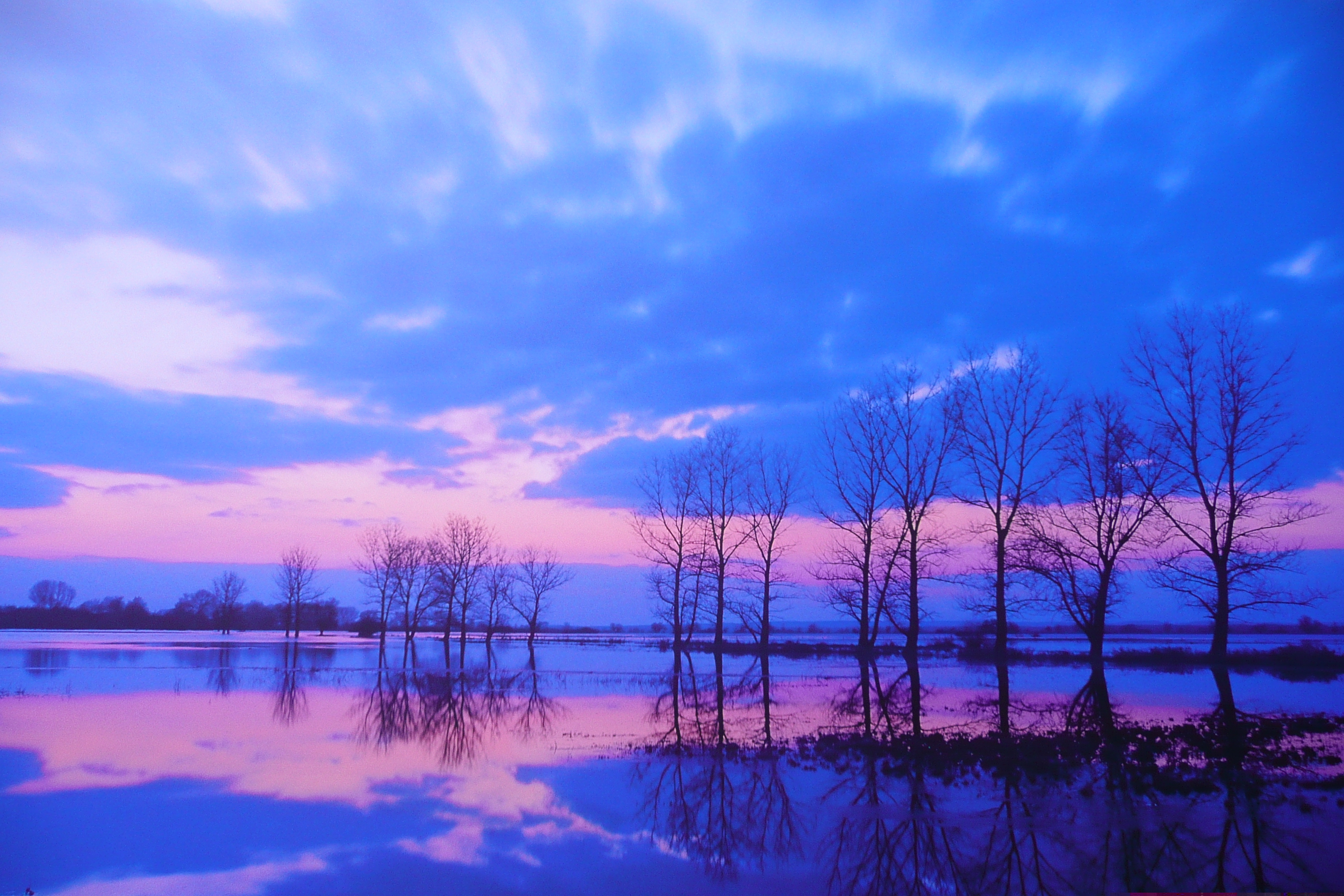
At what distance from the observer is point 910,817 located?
8633 mm

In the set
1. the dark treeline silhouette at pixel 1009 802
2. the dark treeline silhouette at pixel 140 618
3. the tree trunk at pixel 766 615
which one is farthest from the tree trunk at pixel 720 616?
the dark treeline silhouette at pixel 140 618

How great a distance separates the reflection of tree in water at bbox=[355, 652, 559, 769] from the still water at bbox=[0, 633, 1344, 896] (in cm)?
14

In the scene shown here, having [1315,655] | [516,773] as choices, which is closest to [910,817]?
[516,773]

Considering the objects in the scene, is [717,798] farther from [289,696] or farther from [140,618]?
[140,618]

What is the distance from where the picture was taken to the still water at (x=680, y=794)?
278 inches

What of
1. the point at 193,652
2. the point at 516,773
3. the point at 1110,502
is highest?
the point at 1110,502

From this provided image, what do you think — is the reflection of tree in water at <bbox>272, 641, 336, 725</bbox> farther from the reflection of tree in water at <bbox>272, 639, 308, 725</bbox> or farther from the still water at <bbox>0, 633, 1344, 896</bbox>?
the still water at <bbox>0, 633, 1344, 896</bbox>

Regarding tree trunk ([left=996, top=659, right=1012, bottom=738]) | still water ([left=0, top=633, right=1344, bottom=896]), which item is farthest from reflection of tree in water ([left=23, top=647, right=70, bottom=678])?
tree trunk ([left=996, top=659, right=1012, bottom=738])

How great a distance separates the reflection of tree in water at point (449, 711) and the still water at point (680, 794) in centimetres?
14

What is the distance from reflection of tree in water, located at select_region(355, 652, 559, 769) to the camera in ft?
48.2

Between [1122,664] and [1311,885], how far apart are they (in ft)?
99.7

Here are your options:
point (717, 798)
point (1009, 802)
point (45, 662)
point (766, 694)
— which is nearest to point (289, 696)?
point (766, 694)

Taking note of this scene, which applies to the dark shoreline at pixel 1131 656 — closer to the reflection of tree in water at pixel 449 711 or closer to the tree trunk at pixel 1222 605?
the tree trunk at pixel 1222 605

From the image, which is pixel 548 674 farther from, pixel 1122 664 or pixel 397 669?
pixel 1122 664
